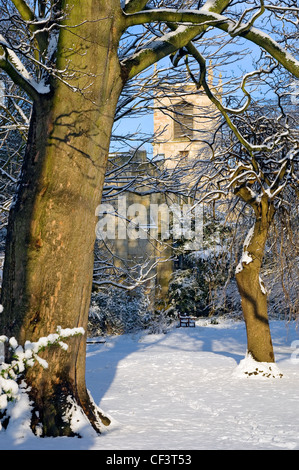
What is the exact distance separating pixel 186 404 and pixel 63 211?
3.90m

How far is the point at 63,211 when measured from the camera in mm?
4207

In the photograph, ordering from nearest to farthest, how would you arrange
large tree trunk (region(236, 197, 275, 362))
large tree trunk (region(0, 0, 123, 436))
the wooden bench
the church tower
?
large tree trunk (region(0, 0, 123, 436)) → the church tower → large tree trunk (region(236, 197, 275, 362)) → the wooden bench

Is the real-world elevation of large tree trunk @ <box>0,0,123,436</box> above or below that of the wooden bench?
above

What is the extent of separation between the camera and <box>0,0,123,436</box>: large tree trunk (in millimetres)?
4094

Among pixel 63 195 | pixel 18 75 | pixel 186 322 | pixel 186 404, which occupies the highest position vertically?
pixel 18 75

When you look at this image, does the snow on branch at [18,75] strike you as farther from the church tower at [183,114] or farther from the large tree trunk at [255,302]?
the large tree trunk at [255,302]

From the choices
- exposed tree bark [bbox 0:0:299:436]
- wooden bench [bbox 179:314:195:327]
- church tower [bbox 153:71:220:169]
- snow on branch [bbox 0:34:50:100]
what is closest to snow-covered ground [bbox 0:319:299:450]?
exposed tree bark [bbox 0:0:299:436]

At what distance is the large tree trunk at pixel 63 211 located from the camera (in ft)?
13.4

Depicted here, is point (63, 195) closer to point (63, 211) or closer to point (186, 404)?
point (63, 211)

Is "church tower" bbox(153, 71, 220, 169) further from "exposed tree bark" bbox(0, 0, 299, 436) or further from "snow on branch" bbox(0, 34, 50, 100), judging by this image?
"snow on branch" bbox(0, 34, 50, 100)

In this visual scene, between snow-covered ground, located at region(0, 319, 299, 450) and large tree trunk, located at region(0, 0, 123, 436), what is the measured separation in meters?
0.45

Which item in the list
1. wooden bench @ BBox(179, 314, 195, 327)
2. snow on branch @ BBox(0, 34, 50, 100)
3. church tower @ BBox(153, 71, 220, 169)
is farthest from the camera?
wooden bench @ BBox(179, 314, 195, 327)

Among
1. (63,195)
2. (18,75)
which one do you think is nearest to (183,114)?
(18,75)

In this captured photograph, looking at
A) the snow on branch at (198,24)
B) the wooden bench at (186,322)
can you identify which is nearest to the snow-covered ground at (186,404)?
the snow on branch at (198,24)
